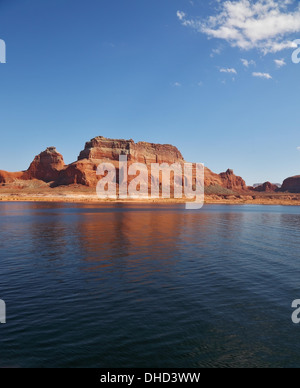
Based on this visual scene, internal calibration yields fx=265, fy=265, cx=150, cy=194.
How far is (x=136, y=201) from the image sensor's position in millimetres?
168000

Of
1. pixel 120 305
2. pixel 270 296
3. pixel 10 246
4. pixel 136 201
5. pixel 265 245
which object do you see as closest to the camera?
pixel 120 305

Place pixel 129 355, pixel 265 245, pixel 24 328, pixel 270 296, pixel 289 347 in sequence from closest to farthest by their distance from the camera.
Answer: pixel 129 355 → pixel 289 347 → pixel 24 328 → pixel 270 296 → pixel 265 245

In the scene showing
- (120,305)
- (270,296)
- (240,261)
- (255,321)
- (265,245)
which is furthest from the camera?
(265,245)

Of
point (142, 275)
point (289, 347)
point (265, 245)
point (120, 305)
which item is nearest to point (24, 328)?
point (120, 305)

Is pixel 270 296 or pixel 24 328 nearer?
pixel 24 328

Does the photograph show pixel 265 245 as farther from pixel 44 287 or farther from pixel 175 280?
pixel 44 287

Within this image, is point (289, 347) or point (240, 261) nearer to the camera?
point (289, 347)

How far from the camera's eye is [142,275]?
1827cm

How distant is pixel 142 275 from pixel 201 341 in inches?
340

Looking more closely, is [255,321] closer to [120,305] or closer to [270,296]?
[270,296]

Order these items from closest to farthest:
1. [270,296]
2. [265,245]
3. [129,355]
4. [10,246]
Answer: [129,355]
[270,296]
[10,246]
[265,245]

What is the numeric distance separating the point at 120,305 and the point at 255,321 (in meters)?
6.28

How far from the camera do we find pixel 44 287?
50.6 feet

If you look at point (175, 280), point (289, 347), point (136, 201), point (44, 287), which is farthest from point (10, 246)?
point (136, 201)
